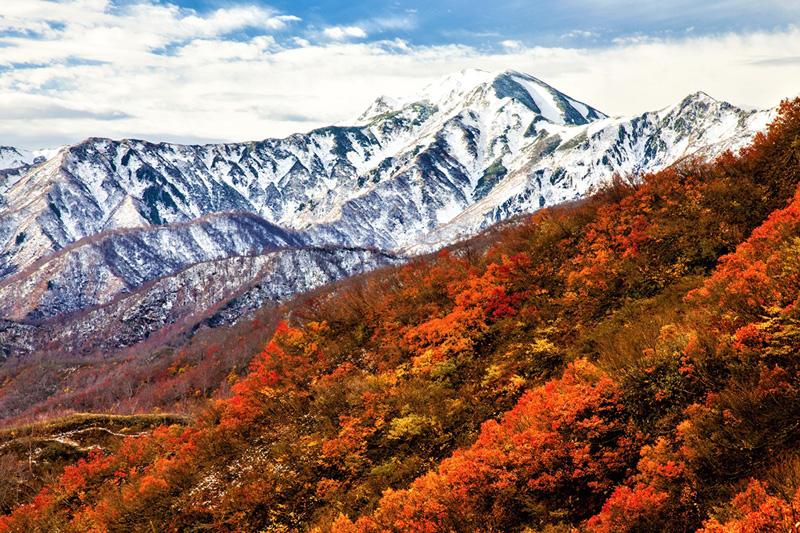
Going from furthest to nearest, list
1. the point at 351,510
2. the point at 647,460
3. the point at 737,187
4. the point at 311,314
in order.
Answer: the point at 311,314
the point at 737,187
the point at 351,510
the point at 647,460

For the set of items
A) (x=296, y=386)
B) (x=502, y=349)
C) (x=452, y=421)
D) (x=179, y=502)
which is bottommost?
(x=179, y=502)

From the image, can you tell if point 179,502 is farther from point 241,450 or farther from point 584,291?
point 584,291

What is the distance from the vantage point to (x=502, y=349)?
888 inches

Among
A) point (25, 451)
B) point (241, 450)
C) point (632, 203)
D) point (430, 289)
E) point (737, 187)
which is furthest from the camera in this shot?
point (25, 451)

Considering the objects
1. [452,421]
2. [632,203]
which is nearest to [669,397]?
[452,421]

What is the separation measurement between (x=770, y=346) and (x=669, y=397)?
Result: 279cm

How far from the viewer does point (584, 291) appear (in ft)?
73.8

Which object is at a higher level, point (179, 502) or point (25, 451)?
point (179, 502)

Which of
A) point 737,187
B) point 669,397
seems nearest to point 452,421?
point 669,397

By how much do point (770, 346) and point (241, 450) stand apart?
81.8ft

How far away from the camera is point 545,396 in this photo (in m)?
15.0

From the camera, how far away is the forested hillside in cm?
1053

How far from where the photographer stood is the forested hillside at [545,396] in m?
10.5

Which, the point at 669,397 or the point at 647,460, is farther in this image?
the point at 669,397
